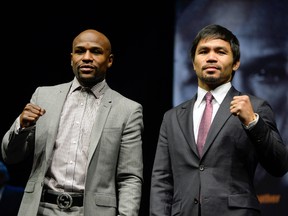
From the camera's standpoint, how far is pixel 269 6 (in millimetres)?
3869

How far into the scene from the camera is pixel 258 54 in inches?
152

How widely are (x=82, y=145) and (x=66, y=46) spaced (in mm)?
1963

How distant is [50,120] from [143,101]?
1.67 m


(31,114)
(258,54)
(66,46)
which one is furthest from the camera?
(66,46)

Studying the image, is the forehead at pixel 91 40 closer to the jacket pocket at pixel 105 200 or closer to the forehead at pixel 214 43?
the forehead at pixel 214 43

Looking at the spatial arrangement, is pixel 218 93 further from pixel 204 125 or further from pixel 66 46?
pixel 66 46

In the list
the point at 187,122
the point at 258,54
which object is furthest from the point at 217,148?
the point at 258,54

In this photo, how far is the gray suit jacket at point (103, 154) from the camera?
2748mm

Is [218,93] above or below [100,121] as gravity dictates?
above

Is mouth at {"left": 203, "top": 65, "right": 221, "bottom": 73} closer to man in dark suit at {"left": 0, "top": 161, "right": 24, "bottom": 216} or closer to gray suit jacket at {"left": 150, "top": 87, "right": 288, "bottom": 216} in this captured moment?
gray suit jacket at {"left": 150, "top": 87, "right": 288, "bottom": 216}

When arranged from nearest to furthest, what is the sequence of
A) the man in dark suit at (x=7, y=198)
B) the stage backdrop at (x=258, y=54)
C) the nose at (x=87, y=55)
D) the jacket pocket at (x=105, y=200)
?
the jacket pocket at (x=105, y=200)
the nose at (x=87, y=55)
the man in dark suit at (x=7, y=198)
the stage backdrop at (x=258, y=54)

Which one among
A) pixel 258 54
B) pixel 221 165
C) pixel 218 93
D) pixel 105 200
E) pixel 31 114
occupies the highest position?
pixel 258 54

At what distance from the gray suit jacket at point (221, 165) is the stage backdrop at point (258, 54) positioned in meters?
1.06

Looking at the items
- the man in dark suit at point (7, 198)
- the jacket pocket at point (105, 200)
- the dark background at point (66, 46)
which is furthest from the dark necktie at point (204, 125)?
the dark background at point (66, 46)
